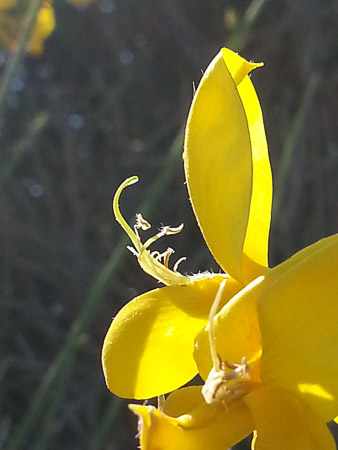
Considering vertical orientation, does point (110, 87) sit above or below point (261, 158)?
above

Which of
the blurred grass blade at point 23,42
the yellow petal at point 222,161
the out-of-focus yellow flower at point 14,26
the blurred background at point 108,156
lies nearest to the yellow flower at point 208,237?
the yellow petal at point 222,161

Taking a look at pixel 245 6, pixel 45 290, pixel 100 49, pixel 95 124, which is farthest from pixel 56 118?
pixel 245 6

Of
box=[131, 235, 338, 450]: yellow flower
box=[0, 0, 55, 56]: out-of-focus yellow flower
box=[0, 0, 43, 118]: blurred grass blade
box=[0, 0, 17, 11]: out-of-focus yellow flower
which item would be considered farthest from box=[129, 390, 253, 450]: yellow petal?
box=[0, 0, 17, 11]: out-of-focus yellow flower

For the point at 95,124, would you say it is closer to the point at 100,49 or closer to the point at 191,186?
the point at 100,49

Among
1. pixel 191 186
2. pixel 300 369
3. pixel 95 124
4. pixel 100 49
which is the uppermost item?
pixel 100 49

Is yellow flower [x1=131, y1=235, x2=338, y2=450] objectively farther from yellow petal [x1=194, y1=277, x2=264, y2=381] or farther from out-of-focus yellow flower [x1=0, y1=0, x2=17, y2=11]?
out-of-focus yellow flower [x1=0, y1=0, x2=17, y2=11]

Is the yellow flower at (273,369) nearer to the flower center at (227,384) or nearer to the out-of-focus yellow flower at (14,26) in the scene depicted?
the flower center at (227,384)

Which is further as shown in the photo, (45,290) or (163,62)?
(163,62)

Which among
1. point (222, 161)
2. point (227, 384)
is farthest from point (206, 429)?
point (222, 161)
